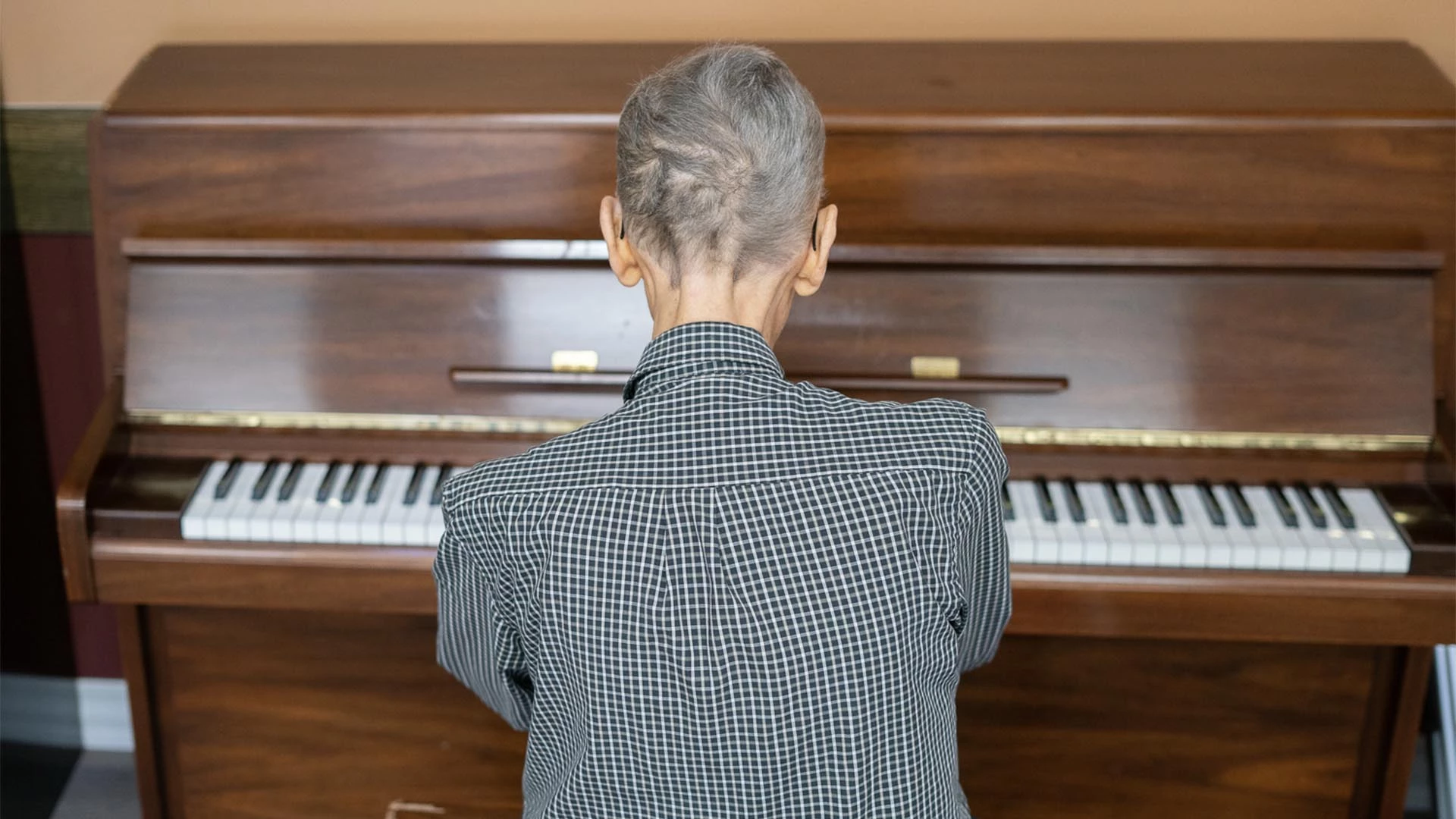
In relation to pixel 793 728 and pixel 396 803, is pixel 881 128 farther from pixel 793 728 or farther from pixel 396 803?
pixel 396 803

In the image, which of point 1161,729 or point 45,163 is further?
point 45,163

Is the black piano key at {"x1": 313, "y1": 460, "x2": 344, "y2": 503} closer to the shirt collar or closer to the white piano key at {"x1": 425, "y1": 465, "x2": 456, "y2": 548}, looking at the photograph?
the white piano key at {"x1": 425, "y1": 465, "x2": 456, "y2": 548}

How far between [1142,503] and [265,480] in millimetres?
1187

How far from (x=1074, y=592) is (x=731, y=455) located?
34.0 inches

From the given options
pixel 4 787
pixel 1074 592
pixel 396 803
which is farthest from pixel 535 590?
pixel 4 787

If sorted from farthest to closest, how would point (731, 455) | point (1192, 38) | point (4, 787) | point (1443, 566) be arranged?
1. point (4, 787)
2. point (1192, 38)
3. point (1443, 566)
4. point (731, 455)

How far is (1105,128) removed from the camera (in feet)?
5.96

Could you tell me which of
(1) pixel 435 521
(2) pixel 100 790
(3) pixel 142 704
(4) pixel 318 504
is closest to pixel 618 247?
(1) pixel 435 521

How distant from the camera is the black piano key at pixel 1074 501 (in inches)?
68.1

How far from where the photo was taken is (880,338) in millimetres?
1853

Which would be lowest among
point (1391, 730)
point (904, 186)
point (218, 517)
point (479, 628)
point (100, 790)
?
point (100, 790)

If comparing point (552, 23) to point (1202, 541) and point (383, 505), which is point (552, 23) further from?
point (1202, 541)

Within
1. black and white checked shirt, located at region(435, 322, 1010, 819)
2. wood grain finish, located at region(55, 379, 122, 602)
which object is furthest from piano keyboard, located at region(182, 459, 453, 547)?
black and white checked shirt, located at region(435, 322, 1010, 819)

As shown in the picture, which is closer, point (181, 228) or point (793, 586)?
point (793, 586)
